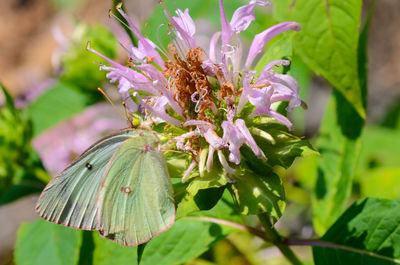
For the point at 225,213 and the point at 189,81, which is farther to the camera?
the point at 225,213

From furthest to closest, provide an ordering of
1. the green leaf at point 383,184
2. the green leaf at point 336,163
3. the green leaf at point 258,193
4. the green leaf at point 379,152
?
the green leaf at point 379,152 → the green leaf at point 383,184 → the green leaf at point 336,163 → the green leaf at point 258,193

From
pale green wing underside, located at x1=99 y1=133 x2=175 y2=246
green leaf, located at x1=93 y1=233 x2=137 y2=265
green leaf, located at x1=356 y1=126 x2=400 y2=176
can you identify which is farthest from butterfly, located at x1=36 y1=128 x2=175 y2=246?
green leaf, located at x1=356 y1=126 x2=400 y2=176

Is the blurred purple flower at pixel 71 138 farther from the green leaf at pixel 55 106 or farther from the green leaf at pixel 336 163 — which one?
the green leaf at pixel 336 163

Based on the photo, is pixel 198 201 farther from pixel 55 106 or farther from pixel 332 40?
pixel 55 106

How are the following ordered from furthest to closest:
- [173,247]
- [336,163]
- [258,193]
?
[336,163], [173,247], [258,193]

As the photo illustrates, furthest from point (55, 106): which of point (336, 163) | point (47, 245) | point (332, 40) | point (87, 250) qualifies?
point (332, 40)

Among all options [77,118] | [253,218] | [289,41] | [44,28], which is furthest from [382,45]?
[44,28]

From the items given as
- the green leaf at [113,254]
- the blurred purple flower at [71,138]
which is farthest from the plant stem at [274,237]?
the blurred purple flower at [71,138]
